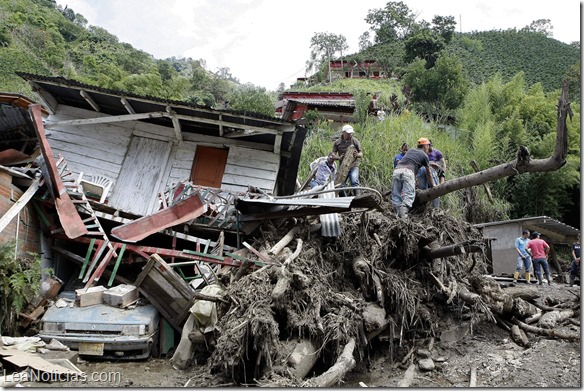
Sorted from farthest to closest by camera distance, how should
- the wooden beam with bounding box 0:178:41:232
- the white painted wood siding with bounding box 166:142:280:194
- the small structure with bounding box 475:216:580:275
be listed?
the small structure with bounding box 475:216:580:275, the white painted wood siding with bounding box 166:142:280:194, the wooden beam with bounding box 0:178:41:232

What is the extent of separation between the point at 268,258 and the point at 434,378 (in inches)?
123

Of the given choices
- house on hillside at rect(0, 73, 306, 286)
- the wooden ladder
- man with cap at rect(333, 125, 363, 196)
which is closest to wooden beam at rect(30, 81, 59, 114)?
house on hillside at rect(0, 73, 306, 286)

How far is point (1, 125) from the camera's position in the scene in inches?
416

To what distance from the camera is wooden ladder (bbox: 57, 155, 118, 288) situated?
24.0ft

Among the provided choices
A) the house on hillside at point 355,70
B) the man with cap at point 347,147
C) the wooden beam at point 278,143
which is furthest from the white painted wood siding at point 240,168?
the house on hillside at point 355,70

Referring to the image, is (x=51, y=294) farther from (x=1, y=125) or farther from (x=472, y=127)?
(x=472, y=127)

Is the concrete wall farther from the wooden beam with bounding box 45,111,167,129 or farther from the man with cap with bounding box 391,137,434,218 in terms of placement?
the wooden beam with bounding box 45,111,167,129

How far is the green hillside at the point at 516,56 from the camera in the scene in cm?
4853

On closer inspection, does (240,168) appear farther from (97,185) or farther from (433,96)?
(433,96)

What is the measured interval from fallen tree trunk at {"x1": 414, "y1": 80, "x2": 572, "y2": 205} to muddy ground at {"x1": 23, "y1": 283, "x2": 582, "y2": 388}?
2450mm

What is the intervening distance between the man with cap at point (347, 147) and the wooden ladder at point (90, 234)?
199 inches

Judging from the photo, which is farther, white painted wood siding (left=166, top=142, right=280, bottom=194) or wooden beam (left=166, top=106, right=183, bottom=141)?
white painted wood siding (left=166, top=142, right=280, bottom=194)

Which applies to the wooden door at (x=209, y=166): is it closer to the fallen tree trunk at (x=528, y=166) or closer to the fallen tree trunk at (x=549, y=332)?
the fallen tree trunk at (x=528, y=166)

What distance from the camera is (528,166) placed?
5.75 metres
